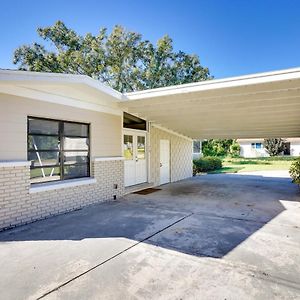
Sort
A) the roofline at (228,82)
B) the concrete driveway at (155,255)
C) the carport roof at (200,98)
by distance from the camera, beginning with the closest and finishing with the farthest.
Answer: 1. the concrete driveway at (155,255)
2. the roofline at (228,82)
3. the carport roof at (200,98)

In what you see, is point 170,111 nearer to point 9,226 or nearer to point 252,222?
point 252,222

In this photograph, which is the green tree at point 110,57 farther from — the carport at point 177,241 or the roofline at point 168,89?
the roofline at point 168,89

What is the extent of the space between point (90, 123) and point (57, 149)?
1.31 meters

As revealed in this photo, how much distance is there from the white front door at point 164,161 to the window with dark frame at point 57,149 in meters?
4.95

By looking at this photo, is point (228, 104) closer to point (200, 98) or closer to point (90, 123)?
point (200, 98)

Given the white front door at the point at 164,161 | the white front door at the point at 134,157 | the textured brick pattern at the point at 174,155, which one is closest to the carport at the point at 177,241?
the white front door at the point at 134,157

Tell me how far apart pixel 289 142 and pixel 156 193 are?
34.4m

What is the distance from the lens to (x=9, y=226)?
17.2 feet

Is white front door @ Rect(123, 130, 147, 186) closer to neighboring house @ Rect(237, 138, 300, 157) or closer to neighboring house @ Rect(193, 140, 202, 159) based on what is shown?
neighboring house @ Rect(193, 140, 202, 159)

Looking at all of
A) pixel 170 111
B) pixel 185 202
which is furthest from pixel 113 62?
pixel 185 202

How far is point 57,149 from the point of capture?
6.61 m

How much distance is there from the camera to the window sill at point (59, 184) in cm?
581

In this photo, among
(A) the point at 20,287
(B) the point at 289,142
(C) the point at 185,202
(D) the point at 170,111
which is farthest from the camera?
(B) the point at 289,142

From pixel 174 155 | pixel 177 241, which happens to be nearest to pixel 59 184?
pixel 177 241
